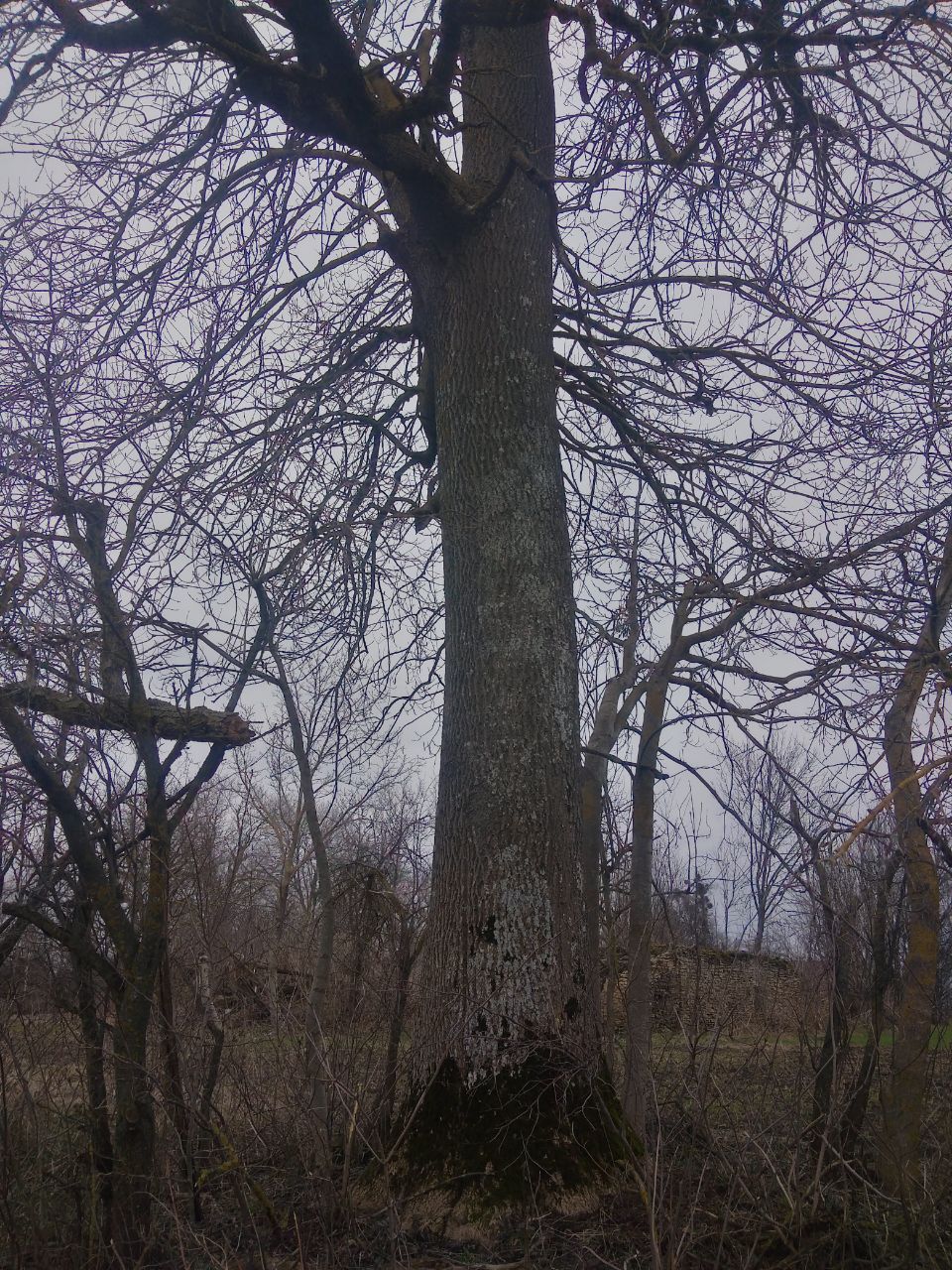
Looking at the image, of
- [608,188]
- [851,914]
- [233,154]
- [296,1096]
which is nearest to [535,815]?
[296,1096]

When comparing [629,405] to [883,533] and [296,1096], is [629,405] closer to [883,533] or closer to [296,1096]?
[883,533]

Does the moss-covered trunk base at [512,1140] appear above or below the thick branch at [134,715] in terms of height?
below

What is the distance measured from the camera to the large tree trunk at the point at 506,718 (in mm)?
3828

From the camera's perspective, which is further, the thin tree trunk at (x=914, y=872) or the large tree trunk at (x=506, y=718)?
the thin tree trunk at (x=914, y=872)

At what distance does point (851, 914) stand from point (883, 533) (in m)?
1.89

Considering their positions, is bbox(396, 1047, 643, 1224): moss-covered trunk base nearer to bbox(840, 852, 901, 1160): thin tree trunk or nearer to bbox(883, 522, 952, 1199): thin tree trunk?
bbox(840, 852, 901, 1160): thin tree trunk

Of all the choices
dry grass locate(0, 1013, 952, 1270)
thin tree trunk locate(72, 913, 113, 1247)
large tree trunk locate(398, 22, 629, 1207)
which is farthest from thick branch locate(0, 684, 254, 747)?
dry grass locate(0, 1013, 952, 1270)

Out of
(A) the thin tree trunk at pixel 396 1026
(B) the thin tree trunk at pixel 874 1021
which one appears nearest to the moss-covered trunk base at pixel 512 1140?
(A) the thin tree trunk at pixel 396 1026

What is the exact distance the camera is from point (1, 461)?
4.24m

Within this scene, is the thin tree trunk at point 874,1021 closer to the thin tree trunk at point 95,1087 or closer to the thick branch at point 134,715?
the thin tree trunk at point 95,1087

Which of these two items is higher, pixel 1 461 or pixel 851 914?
pixel 1 461

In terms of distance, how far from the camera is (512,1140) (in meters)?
3.73

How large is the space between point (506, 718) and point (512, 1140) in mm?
1587

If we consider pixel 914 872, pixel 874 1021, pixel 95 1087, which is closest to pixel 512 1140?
pixel 95 1087
